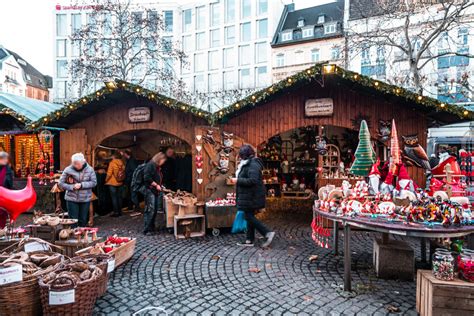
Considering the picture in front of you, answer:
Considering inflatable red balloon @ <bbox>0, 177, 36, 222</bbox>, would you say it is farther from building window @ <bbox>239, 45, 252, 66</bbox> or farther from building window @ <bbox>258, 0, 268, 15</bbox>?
building window @ <bbox>258, 0, 268, 15</bbox>

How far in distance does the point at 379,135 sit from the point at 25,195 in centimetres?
667

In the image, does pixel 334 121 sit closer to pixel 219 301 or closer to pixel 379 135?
pixel 379 135

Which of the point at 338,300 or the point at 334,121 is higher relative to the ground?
the point at 334,121

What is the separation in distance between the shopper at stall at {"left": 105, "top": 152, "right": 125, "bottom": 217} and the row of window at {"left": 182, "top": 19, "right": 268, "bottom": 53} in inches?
1162

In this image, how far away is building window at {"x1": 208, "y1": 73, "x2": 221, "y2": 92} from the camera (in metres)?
36.4

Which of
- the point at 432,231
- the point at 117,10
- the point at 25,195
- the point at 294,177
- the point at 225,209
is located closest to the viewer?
the point at 432,231

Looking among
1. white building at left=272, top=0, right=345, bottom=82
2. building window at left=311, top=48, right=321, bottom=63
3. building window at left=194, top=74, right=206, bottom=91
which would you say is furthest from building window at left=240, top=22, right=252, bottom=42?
building window at left=311, top=48, right=321, bottom=63

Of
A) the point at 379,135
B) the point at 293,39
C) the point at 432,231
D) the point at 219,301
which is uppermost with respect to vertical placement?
the point at 293,39

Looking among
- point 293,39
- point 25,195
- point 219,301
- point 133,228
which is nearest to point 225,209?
point 133,228

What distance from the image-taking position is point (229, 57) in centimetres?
3616

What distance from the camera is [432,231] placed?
118 inches

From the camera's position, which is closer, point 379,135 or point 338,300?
point 338,300

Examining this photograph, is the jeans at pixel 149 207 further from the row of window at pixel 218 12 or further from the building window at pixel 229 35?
the building window at pixel 229 35

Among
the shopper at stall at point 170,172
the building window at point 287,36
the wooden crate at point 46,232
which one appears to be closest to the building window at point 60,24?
the building window at point 287,36
